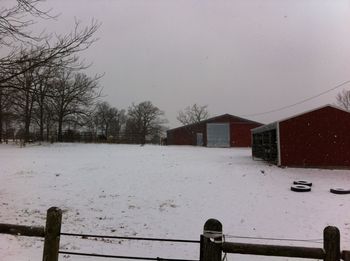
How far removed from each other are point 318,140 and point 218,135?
3083 cm

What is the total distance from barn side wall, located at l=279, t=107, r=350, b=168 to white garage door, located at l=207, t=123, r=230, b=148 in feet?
97.8

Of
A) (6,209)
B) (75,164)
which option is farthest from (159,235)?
(75,164)

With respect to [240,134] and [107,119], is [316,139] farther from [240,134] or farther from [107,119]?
[107,119]

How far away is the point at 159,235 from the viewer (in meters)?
9.47

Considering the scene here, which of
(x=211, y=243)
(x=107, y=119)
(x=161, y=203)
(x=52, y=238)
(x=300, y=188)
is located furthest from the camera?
(x=107, y=119)

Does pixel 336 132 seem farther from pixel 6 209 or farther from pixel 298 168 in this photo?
pixel 6 209

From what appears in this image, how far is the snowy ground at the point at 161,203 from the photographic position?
8.56 m

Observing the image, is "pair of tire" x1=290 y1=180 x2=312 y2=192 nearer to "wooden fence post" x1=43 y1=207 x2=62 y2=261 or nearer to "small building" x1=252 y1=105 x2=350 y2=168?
"small building" x1=252 y1=105 x2=350 y2=168

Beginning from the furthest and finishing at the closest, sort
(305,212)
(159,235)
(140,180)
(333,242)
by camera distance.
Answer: (140,180)
(305,212)
(159,235)
(333,242)

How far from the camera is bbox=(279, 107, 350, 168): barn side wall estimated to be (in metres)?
22.8

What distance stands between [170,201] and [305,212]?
4556 mm

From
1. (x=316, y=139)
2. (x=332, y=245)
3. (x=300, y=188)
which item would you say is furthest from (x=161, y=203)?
(x=316, y=139)

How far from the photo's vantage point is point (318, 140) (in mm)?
23000

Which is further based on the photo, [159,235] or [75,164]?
[75,164]
